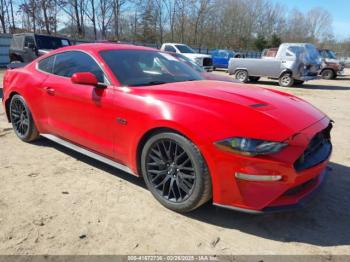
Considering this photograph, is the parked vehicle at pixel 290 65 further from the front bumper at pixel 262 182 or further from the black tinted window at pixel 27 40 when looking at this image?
the front bumper at pixel 262 182

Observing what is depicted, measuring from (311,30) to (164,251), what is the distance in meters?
84.1

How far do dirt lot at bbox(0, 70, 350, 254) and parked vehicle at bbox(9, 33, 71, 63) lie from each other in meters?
13.4

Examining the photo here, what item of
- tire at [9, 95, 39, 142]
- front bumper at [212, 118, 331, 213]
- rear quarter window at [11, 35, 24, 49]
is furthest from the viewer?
rear quarter window at [11, 35, 24, 49]

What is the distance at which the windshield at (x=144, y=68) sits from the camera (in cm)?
384

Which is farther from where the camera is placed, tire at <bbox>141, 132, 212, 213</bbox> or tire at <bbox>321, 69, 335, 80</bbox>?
tire at <bbox>321, 69, 335, 80</bbox>

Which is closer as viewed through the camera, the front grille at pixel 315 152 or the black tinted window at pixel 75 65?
the front grille at pixel 315 152

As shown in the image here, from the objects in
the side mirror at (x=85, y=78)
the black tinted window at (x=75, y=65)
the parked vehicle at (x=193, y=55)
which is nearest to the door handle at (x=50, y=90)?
the black tinted window at (x=75, y=65)

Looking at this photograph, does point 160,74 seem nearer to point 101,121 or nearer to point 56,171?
point 101,121

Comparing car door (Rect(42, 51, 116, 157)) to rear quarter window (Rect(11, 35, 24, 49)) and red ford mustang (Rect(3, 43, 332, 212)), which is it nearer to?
red ford mustang (Rect(3, 43, 332, 212))

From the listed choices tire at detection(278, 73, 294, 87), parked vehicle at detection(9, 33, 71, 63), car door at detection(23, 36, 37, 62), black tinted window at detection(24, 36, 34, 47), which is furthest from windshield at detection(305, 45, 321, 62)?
black tinted window at detection(24, 36, 34, 47)

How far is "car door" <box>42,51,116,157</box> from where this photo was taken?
12.2ft

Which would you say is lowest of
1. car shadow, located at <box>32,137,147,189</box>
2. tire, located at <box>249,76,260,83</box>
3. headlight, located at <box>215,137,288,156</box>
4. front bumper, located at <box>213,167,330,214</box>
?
tire, located at <box>249,76,260,83</box>

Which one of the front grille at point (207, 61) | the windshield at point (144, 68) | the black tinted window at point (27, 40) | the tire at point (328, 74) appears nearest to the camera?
the windshield at point (144, 68)

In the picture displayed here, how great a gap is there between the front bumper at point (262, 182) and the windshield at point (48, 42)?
51.4 ft
